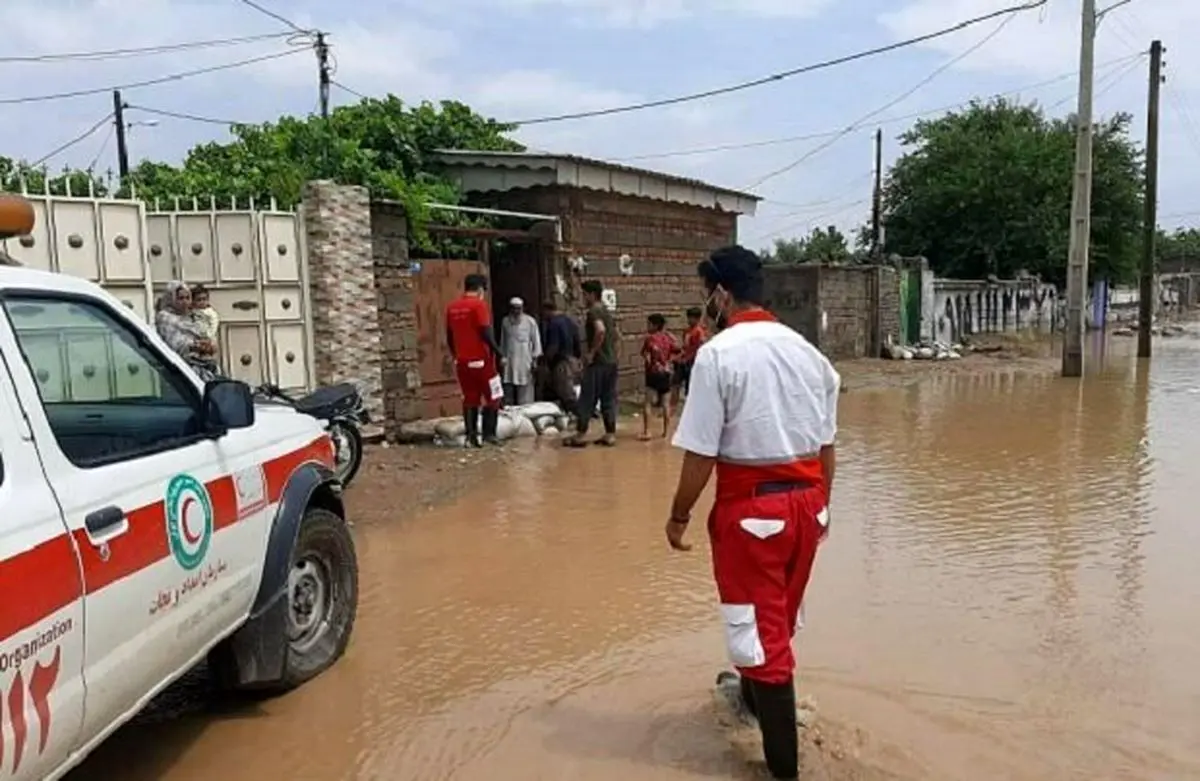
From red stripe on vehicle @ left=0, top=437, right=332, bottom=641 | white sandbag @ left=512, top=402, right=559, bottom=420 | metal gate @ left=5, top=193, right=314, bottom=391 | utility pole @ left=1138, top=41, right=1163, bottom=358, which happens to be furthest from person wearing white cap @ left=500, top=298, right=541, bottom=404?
utility pole @ left=1138, top=41, right=1163, bottom=358

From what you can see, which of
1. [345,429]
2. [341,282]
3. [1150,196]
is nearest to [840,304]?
[1150,196]

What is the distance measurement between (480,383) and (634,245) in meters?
5.54

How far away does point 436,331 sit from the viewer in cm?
1162

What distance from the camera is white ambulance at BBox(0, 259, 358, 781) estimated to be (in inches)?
101

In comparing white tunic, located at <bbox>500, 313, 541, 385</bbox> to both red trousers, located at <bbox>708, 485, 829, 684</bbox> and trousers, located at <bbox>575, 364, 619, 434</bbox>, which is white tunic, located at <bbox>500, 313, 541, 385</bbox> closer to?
trousers, located at <bbox>575, 364, 619, 434</bbox>

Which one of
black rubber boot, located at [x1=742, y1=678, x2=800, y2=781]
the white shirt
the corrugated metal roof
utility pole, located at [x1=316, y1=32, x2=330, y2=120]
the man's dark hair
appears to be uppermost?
utility pole, located at [x1=316, y1=32, x2=330, y2=120]

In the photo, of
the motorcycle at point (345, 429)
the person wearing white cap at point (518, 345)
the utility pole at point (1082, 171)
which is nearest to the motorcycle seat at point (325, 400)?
the motorcycle at point (345, 429)

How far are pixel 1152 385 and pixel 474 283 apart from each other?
43.6ft

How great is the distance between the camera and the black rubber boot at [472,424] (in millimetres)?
10625

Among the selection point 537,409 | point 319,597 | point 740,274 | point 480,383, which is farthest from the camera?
point 537,409

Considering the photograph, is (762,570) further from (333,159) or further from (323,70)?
(323,70)

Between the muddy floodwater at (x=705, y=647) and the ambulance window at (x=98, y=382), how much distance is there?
1272 millimetres

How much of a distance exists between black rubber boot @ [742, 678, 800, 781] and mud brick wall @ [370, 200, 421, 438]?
25.7 ft

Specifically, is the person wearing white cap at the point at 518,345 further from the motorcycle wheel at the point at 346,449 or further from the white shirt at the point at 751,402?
the white shirt at the point at 751,402
